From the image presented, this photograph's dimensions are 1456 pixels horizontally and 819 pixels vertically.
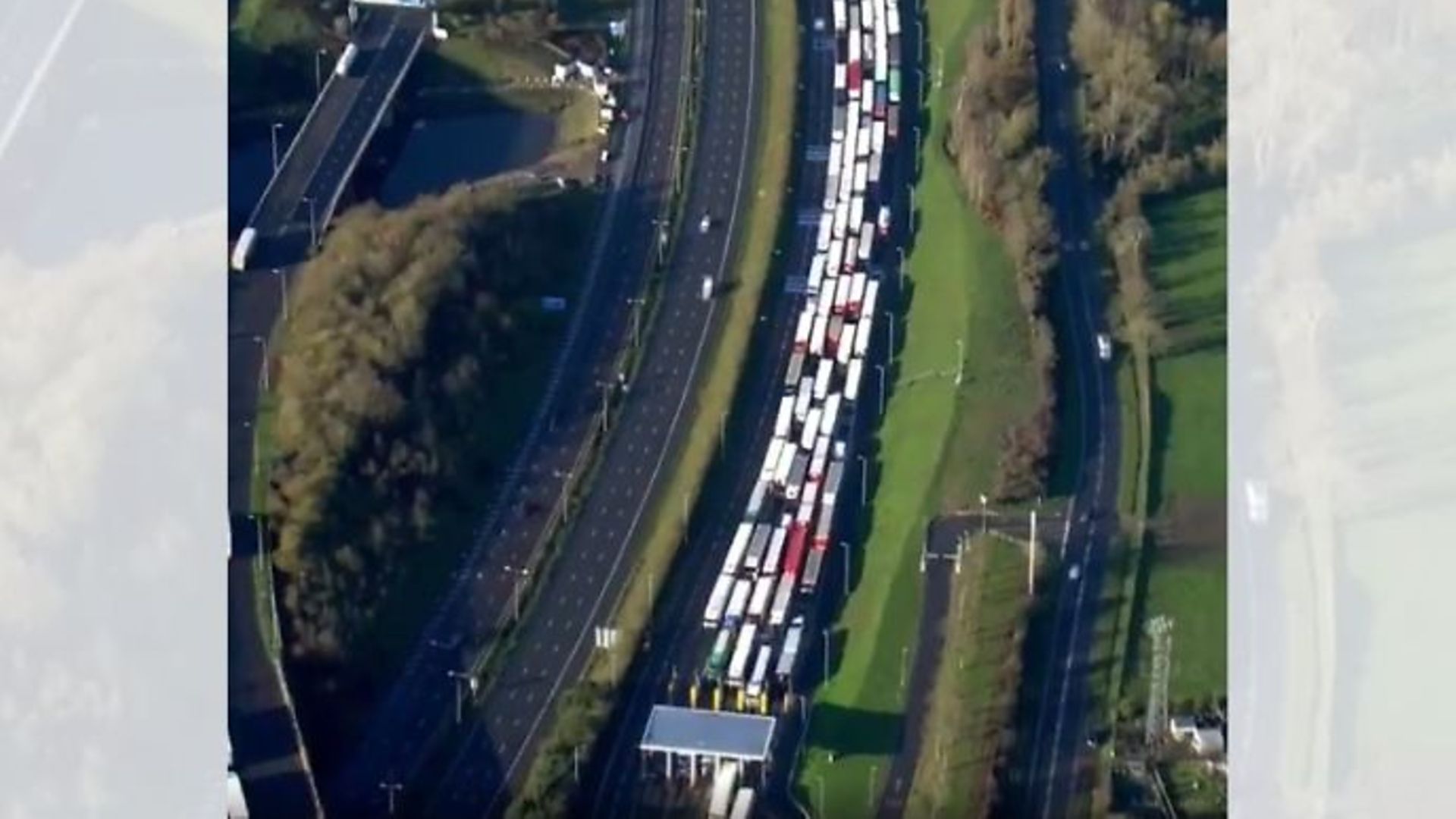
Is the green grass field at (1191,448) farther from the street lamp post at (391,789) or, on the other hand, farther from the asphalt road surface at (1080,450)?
the street lamp post at (391,789)

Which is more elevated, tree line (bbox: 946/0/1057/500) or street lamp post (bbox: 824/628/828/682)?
tree line (bbox: 946/0/1057/500)

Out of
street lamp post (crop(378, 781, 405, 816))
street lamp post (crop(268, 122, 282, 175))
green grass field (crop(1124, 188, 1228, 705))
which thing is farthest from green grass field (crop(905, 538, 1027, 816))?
street lamp post (crop(268, 122, 282, 175))

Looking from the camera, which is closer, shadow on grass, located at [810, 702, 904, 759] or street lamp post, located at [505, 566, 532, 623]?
shadow on grass, located at [810, 702, 904, 759]

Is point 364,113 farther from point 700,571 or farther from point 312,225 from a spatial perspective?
point 700,571

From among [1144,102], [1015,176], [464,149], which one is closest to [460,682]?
[464,149]

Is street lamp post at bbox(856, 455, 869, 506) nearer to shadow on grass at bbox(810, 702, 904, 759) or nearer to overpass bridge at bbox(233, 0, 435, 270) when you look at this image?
shadow on grass at bbox(810, 702, 904, 759)

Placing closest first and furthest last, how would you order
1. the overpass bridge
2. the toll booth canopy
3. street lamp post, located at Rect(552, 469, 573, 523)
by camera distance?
the toll booth canopy < street lamp post, located at Rect(552, 469, 573, 523) < the overpass bridge
